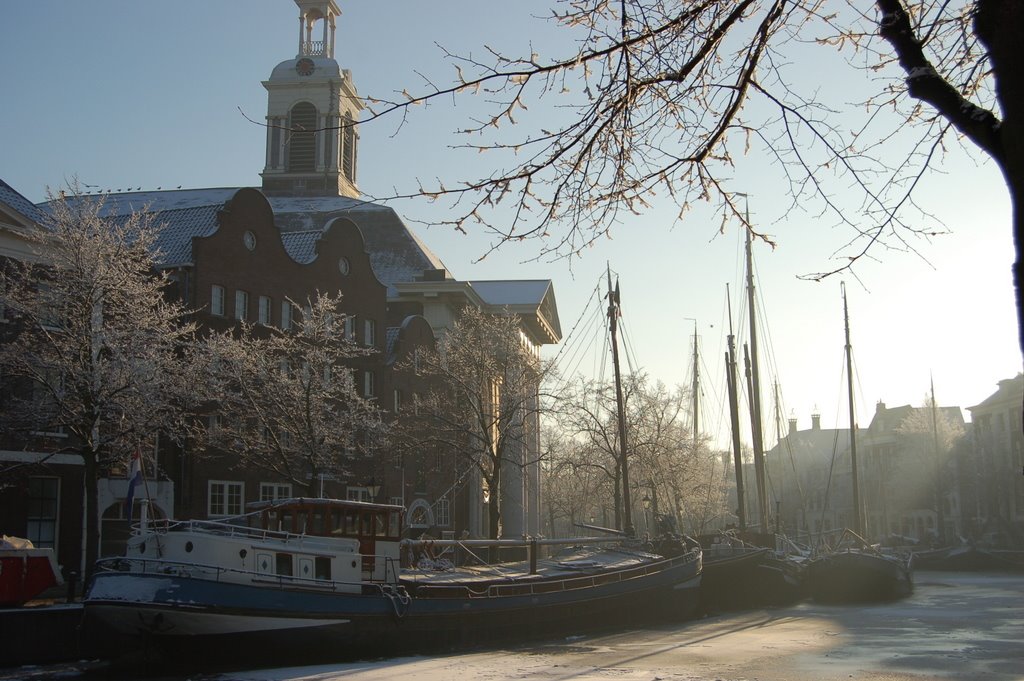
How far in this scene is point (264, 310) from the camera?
4472 centimetres

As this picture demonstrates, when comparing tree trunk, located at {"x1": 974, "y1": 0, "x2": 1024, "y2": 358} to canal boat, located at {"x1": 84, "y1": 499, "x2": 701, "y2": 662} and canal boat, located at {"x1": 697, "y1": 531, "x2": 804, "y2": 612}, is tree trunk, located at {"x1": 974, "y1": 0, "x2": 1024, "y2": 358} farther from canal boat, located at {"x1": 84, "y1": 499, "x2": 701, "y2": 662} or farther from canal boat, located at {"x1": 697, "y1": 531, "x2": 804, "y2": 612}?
Answer: canal boat, located at {"x1": 697, "y1": 531, "x2": 804, "y2": 612}

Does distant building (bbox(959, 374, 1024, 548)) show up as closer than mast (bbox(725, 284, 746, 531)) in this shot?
No

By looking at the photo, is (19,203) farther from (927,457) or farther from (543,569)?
(927,457)

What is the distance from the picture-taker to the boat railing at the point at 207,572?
2292cm

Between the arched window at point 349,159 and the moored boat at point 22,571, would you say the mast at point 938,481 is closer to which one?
the arched window at point 349,159

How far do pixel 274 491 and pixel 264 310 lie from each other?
7702 mm

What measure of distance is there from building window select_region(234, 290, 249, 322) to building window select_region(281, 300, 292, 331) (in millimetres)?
1979

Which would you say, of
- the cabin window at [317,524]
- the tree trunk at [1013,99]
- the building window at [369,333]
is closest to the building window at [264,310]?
the building window at [369,333]

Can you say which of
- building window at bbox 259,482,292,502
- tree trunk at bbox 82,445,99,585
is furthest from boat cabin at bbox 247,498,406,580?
building window at bbox 259,482,292,502

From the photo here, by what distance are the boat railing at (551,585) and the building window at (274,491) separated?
16292mm

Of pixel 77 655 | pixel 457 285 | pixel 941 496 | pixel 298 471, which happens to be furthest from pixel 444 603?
pixel 941 496

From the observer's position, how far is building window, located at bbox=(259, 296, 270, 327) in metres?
44.3

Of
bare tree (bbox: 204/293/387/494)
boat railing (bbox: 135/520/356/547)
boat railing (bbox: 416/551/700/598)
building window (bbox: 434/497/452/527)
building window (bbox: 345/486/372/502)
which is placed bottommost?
boat railing (bbox: 416/551/700/598)

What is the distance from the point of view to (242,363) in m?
37.1
